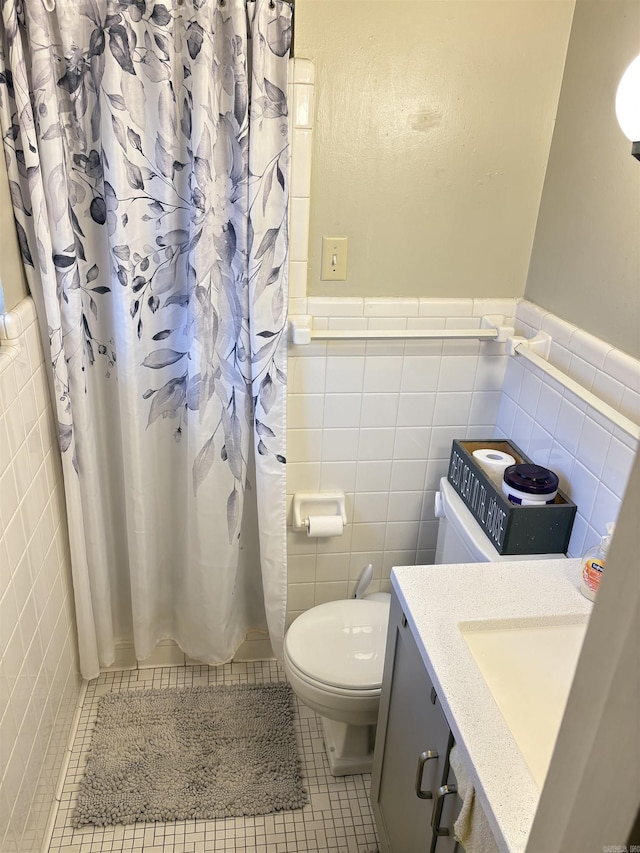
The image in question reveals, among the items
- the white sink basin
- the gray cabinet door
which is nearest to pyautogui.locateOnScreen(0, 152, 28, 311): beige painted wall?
the gray cabinet door

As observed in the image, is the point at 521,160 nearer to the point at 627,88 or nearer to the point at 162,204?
the point at 627,88

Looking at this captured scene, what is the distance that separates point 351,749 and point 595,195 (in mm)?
1630

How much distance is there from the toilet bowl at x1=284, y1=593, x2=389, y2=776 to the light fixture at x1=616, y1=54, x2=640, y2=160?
4.55 ft

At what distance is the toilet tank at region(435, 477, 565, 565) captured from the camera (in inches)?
64.9

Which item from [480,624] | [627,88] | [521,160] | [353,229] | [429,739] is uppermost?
[627,88]

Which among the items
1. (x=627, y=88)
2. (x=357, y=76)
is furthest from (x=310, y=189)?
(x=627, y=88)

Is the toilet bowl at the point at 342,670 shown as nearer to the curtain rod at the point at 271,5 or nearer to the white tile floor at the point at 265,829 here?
the white tile floor at the point at 265,829

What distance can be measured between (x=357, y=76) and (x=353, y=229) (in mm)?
376

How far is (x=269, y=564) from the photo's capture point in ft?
6.69

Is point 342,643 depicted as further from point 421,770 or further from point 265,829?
point 421,770

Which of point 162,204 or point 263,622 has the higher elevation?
point 162,204

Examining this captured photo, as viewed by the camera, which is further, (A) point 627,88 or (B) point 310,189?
(B) point 310,189

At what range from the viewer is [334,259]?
184 cm

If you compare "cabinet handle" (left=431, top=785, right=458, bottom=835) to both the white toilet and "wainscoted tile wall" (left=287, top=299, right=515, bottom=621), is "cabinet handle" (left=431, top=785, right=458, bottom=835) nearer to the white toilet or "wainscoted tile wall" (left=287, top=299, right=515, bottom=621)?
the white toilet
